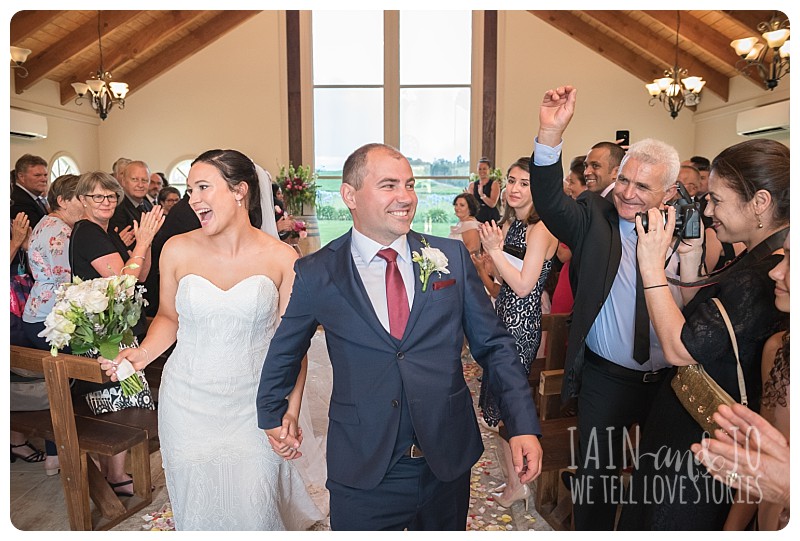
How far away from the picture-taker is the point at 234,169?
2541 mm

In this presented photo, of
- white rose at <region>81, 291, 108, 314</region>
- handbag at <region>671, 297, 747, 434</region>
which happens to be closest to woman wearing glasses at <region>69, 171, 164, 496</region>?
white rose at <region>81, 291, 108, 314</region>

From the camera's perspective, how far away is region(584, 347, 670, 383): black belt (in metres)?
2.51

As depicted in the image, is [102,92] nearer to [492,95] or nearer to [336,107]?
[336,107]

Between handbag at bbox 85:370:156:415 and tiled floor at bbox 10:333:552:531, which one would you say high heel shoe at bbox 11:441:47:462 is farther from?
handbag at bbox 85:370:156:415

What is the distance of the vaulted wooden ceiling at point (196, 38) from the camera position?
9.22m

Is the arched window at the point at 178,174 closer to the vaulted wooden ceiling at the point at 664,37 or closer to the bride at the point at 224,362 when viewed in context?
the vaulted wooden ceiling at the point at 664,37

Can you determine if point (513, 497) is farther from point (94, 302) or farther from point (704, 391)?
point (94, 302)

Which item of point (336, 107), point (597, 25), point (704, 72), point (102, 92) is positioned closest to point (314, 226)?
point (336, 107)

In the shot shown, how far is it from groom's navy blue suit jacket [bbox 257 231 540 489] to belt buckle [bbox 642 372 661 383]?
736 millimetres

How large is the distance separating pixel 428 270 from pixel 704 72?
10.8 m

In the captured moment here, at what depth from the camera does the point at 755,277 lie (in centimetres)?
188

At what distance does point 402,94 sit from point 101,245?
1023 centimetres

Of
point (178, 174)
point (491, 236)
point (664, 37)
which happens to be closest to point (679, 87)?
point (664, 37)

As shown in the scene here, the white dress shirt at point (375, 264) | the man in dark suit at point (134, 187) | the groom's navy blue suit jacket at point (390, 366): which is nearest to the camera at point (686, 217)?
the groom's navy blue suit jacket at point (390, 366)
